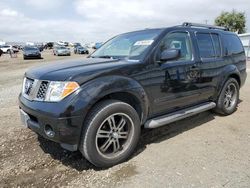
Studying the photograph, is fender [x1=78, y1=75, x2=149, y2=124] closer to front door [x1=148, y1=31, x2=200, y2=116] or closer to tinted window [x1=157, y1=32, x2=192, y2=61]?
front door [x1=148, y1=31, x2=200, y2=116]

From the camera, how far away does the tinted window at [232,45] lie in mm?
5916

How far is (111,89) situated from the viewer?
3.57m

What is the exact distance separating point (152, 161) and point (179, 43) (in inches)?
82.8

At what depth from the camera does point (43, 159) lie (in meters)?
3.97

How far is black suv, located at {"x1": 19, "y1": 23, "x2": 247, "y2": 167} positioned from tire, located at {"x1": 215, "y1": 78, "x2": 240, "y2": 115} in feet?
0.80

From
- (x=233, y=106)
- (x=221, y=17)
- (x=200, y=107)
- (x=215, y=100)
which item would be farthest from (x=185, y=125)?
(x=221, y=17)

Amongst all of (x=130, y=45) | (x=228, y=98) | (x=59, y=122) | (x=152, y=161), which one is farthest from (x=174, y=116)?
(x=228, y=98)

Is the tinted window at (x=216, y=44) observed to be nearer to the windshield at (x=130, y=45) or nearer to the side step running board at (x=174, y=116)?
the side step running board at (x=174, y=116)

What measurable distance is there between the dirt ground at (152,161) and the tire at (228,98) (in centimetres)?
60

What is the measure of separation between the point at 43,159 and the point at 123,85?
1.56m

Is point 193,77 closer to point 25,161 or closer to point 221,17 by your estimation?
point 25,161

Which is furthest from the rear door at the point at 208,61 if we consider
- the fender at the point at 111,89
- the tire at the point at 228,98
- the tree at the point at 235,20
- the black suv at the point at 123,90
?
the tree at the point at 235,20

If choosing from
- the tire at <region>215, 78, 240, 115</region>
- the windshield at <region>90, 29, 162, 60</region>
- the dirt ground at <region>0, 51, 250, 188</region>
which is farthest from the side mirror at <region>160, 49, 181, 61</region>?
the tire at <region>215, 78, 240, 115</region>

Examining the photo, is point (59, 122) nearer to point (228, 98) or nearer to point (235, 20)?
point (228, 98)
